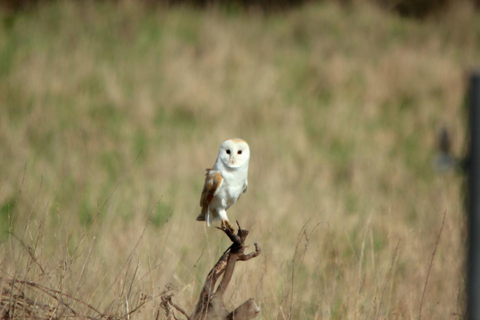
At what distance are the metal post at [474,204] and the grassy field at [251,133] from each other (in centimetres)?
129

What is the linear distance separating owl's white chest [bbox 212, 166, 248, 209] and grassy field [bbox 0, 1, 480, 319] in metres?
0.46

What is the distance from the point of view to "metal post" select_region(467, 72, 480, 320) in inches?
40.7

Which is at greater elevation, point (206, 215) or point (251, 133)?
point (206, 215)

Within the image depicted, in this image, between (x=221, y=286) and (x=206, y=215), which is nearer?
(x=221, y=286)

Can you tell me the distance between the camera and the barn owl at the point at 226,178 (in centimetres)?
194

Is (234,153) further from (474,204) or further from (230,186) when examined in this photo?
(474,204)

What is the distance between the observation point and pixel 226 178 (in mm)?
2018

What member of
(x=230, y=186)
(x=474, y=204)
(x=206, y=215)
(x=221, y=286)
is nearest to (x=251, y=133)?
(x=206, y=215)

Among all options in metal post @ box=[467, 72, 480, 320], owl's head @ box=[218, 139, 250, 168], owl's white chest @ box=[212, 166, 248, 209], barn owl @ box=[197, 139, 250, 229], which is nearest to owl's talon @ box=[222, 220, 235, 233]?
barn owl @ box=[197, 139, 250, 229]

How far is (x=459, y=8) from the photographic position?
11.1 m

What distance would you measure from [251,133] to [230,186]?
488 centimetres

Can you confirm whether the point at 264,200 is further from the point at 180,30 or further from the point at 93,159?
the point at 180,30

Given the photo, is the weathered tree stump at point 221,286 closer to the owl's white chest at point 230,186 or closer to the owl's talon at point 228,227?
the owl's talon at point 228,227

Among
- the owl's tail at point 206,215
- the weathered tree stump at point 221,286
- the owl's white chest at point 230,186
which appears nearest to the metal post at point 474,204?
the weathered tree stump at point 221,286
